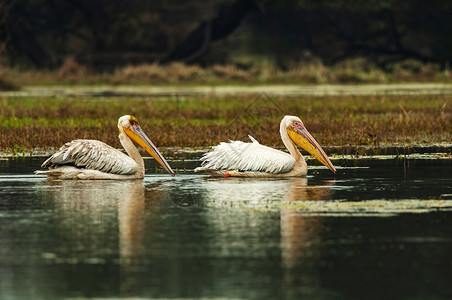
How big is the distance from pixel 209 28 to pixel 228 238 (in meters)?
36.9

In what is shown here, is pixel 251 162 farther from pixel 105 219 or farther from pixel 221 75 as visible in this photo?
pixel 221 75

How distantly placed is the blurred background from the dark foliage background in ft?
0.17

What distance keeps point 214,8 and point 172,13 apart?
95.5 inches

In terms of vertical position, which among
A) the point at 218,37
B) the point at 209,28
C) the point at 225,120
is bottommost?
the point at 225,120

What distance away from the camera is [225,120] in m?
20.4

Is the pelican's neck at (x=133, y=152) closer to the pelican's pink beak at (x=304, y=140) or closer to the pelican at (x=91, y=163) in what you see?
the pelican at (x=91, y=163)

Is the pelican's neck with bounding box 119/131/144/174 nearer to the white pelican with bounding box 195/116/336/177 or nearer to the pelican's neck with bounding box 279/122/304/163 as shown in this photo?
the white pelican with bounding box 195/116/336/177

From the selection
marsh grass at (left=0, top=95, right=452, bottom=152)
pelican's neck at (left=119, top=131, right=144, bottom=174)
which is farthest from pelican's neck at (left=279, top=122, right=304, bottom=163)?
marsh grass at (left=0, top=95, right=452, bottom=152)

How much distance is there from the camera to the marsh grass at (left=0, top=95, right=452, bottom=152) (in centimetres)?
1603

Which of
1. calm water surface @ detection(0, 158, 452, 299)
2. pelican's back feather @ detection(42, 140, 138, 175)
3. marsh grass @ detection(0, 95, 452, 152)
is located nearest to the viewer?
calm water surface @ detection(0, 158, 452, 299)

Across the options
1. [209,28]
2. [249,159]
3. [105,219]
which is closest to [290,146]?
[249,159]

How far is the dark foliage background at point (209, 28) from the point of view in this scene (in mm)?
42812

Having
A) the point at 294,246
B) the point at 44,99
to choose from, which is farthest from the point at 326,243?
the point at 44,99

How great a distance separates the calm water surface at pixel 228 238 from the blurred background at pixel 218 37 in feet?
85.6
